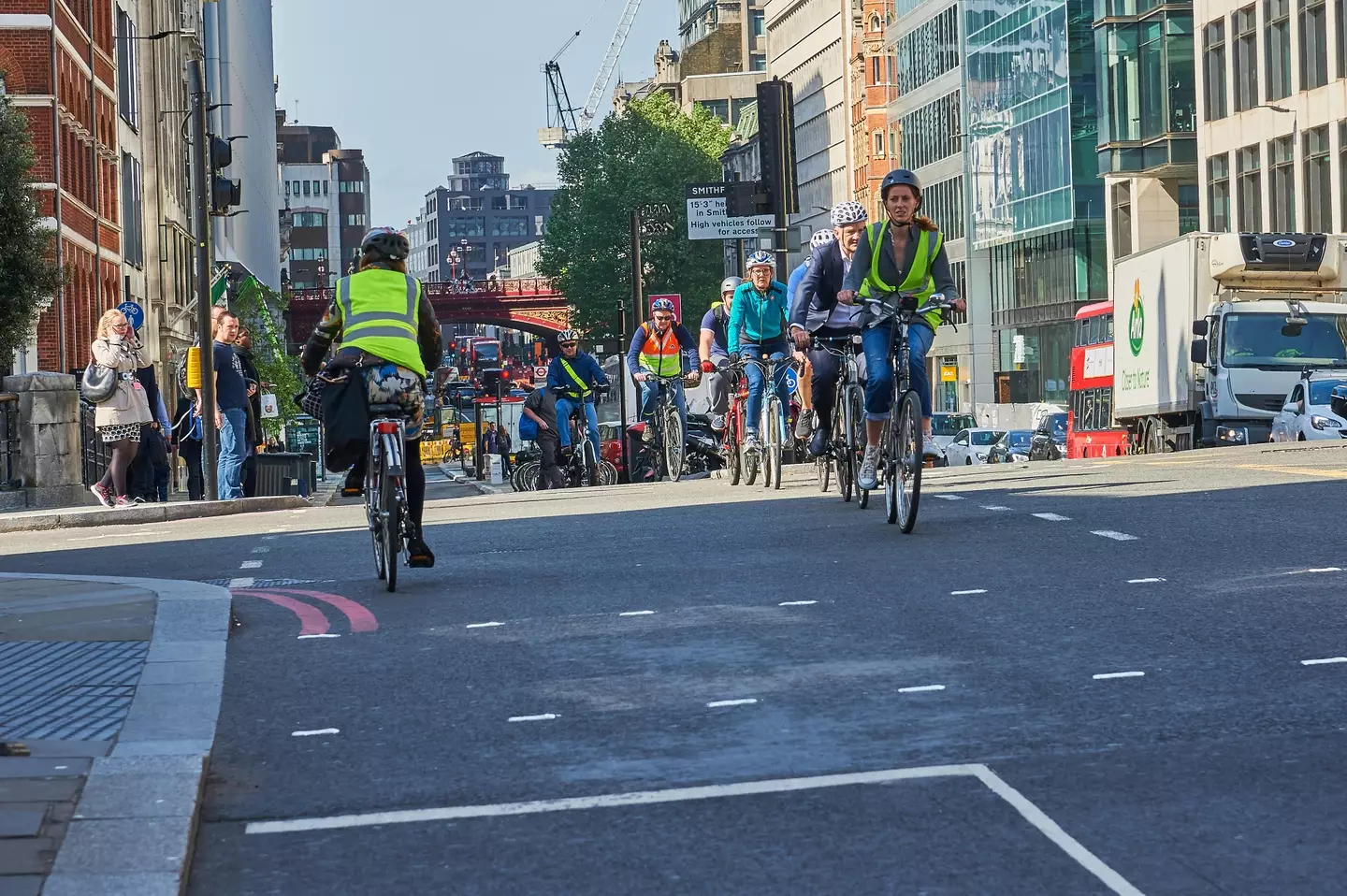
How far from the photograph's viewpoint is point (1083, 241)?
258 feet

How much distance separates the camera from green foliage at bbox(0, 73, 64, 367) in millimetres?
33500

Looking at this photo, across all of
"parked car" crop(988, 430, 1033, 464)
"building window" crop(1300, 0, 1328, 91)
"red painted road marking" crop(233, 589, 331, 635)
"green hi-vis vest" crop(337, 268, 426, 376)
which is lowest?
"parked car" crop(988, 430, 1033, 464)

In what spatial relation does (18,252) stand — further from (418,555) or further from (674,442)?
(418,555)

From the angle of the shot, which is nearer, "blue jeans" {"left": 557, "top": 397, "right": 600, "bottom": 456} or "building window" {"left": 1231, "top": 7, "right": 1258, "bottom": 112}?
"blue jeans" {"left": 557, "top": 397, "right": 600, "bottom": 456}

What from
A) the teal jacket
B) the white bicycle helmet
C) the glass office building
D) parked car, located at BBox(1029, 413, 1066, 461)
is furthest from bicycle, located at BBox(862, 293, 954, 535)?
the glass office building

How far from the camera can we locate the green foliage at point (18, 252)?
1319 inches

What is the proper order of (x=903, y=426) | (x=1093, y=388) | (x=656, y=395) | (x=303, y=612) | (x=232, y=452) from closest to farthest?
(x=303, y=612), (x=903, y=426), (x=656, y=395), (x=232, y=452), (x=1093, y=388)

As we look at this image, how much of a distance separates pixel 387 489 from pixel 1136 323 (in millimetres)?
32435

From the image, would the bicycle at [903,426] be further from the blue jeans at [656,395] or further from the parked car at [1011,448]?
the parked car at [1011,448]

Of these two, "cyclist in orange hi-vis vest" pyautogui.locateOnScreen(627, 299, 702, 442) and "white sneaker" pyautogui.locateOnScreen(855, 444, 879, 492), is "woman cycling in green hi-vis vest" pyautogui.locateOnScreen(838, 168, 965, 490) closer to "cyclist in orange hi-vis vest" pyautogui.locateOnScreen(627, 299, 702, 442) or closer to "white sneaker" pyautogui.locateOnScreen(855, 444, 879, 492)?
"white sneaker" pyautogui.locateOnScreen(855, 444, 879, 492)

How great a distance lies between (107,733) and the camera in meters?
6.25

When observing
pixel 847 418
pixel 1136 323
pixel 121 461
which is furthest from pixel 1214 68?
pixel 847 418

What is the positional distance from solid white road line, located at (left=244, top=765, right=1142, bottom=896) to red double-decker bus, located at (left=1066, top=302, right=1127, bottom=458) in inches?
1636

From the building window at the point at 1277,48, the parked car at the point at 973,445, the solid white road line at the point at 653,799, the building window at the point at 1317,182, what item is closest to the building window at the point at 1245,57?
the building window at the point at 1277,48
